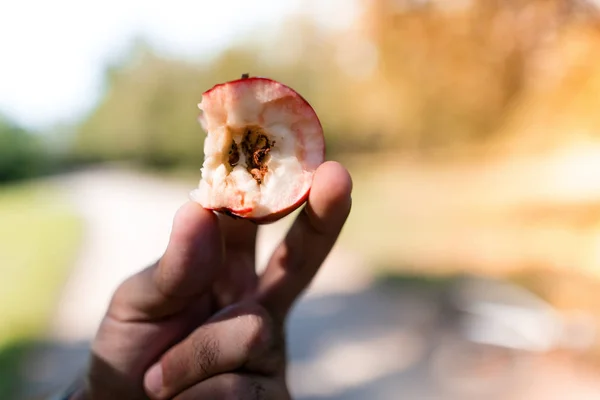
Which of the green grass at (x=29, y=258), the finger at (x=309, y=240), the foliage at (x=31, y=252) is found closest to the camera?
the finger at (x=309, y=240)

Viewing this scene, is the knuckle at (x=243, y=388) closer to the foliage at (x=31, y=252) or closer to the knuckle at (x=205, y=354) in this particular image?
the knuckle at (x=205, y=354)

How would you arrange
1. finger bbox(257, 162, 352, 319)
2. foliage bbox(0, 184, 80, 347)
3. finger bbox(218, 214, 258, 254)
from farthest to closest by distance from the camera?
1. foliage bbox(0, 184, 80, 347)
2. finger bbox(218, 214, 258, 254)
3. finger bbox(257, 162, 352, 319)

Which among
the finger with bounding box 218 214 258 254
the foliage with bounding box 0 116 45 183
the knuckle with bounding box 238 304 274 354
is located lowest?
the foliage with bounding box 0 116 45 183

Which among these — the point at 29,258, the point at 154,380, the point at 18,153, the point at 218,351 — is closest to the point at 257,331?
the point at 218,351

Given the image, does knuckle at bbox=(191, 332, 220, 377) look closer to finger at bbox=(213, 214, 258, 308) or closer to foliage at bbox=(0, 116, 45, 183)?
finger at bbox=(213, 214, 258, 308)

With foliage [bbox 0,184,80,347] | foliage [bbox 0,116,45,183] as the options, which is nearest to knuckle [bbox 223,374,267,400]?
foliage [bbox 0,184,80,347]

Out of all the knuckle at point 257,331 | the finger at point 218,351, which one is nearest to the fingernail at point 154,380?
the finger at point 218,351

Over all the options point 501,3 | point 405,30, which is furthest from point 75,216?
point 501,3
